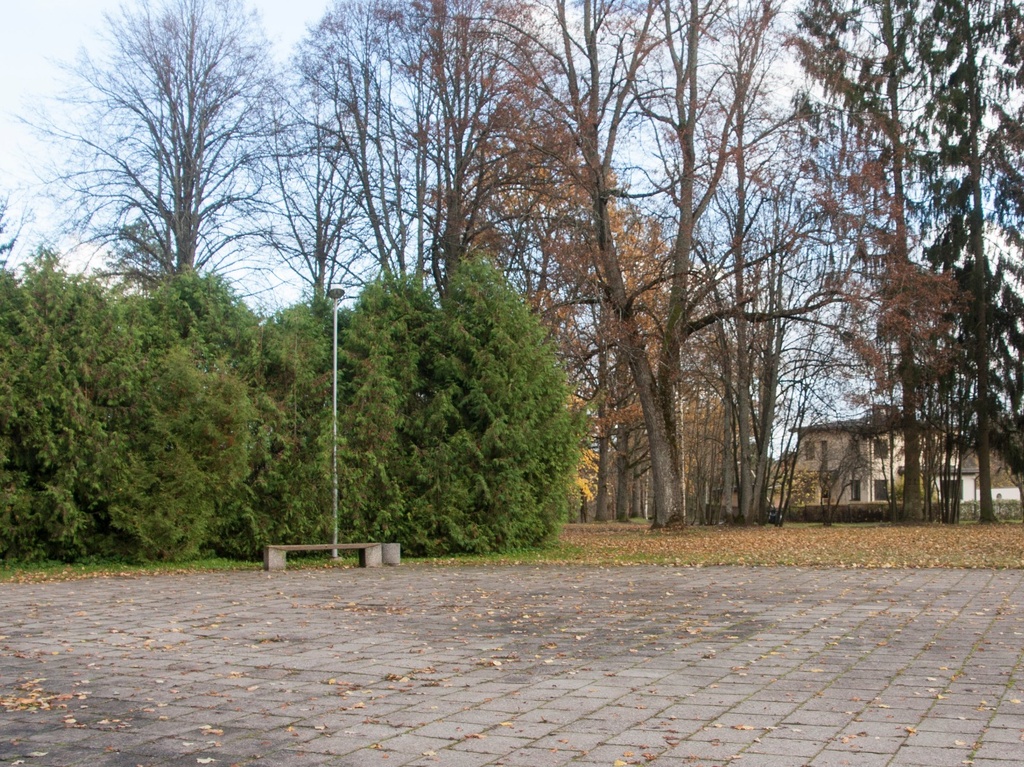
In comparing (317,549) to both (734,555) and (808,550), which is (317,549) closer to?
(734,555)

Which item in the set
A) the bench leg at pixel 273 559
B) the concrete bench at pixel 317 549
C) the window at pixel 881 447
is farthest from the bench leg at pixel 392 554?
the window at pixel 881 447

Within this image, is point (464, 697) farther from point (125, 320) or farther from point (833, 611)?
point (125, 320)

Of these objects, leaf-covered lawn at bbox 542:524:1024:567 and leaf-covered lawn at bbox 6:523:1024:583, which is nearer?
leaf-covered lawn at bbox 6:523:1024:583

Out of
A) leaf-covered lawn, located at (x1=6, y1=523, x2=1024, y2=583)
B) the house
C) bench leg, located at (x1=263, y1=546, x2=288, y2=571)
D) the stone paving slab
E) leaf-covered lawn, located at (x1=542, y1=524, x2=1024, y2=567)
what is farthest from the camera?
the house

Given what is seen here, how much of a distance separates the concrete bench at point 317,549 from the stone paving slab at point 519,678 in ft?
11.3

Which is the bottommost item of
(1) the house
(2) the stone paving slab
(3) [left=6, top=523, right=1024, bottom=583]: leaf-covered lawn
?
(3) [left=6, top=523, right=1024, bottom=583]: leaf-covered lawn

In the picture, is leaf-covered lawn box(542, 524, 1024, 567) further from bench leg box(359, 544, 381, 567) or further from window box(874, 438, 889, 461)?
window box(874, 438, 889, 461)

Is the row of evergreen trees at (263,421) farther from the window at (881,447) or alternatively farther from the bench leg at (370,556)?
the window at (881,447)

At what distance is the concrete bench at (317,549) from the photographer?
14.7 meters

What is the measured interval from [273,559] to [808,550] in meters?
9.40

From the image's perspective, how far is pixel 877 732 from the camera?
4797mm

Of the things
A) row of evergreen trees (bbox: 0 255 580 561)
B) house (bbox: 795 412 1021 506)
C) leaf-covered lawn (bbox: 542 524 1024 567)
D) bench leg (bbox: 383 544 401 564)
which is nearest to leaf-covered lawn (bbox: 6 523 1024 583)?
leaf-covered lawn (bbox: 542 524 1024 567)

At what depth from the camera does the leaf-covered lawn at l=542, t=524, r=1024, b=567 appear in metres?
15.0

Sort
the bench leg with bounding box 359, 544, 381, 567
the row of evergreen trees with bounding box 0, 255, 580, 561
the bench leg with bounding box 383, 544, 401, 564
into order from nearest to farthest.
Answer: the row of evergreen trees with bounding box 0, 255, 580, 561 → the bench leg with bounding box 359, 544, 381, 567 → the bench leg with bounding box 383, 544, 401, 564
